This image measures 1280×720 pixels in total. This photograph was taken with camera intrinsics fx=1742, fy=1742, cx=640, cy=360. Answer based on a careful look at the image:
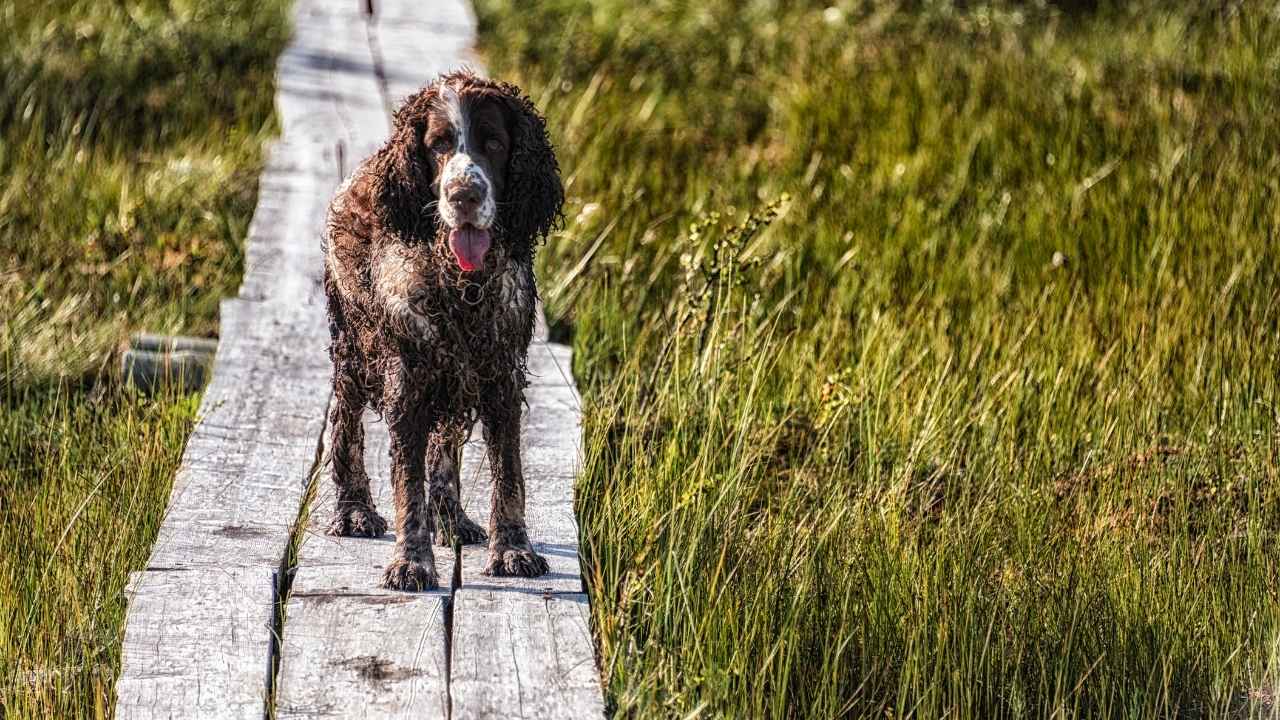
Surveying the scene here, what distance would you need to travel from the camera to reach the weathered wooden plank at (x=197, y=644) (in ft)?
12.5

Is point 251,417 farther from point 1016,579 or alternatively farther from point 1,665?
point 1016,579

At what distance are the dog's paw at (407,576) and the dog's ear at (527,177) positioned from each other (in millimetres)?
818

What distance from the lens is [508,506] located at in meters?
4.31

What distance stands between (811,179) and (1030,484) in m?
3.23

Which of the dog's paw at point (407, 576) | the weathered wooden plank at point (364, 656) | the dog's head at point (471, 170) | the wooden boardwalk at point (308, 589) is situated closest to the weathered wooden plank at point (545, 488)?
the wooden boardwalk at point (308, 589)

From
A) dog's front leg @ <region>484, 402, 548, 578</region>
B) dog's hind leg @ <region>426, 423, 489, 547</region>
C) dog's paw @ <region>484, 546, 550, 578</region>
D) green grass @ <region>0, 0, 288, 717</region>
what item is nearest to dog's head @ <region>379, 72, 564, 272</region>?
dog's front leg @ <region>484, 402, 548, 578</region>

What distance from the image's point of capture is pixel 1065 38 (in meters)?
10.5

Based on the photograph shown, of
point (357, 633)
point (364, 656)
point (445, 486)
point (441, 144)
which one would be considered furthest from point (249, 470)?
point (441, 144)

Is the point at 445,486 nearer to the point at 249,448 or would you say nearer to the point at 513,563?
the point at 513,563

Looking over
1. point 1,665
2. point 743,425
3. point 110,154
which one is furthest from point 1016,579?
point 110,154

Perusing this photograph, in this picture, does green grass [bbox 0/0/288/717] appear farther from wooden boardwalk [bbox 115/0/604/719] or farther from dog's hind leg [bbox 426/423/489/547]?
dog's hind leg [bbox 426/423/489/547]

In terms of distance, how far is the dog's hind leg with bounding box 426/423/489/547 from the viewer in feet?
14.7

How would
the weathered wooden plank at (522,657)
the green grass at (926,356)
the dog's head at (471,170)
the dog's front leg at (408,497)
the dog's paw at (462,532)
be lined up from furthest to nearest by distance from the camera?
1. the dog's paw at (462,532)
2. the green grass at (926,356)
3. the dog's front leg at (408,497)
4. the dog's head at (471,170)
5. the weathered wooden plank at (522,657)

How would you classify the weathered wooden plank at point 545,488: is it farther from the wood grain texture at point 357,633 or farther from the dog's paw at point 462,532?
the wood grain texture at point 357,633
